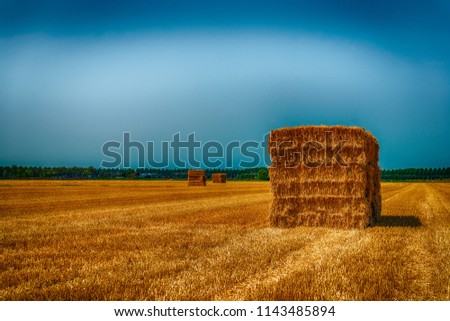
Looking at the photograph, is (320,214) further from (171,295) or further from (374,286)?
(171,295)

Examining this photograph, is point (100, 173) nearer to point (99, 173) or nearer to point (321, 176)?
point (99, 173)

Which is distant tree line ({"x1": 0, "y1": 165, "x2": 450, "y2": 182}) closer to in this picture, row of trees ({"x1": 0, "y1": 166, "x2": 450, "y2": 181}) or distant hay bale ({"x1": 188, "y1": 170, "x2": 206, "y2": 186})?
row of trees ({"x1": 0, "y1": 166, "x2": 450, "y2": 181})

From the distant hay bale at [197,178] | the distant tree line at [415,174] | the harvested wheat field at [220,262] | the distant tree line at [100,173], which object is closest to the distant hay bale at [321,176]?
the harvested wheat field at [220,262]

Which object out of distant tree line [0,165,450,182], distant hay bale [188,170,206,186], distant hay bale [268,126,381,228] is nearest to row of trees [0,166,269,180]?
distant tree line [0,165,450,182]

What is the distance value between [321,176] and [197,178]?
30.3 m

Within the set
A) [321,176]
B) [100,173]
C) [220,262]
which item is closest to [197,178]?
[321,176]

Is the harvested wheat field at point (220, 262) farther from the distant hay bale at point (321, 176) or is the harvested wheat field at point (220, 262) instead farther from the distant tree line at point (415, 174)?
the distant tree line at point (415, 174)

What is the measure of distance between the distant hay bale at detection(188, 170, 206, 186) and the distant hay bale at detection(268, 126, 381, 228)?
29246 mm

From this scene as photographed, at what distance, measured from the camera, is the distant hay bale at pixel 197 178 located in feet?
132

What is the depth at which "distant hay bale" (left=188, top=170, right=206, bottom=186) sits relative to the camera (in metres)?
40.1

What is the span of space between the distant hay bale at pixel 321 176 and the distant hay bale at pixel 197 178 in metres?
29.2

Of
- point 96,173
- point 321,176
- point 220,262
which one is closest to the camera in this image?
point 220,262

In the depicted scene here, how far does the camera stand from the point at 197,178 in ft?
133
